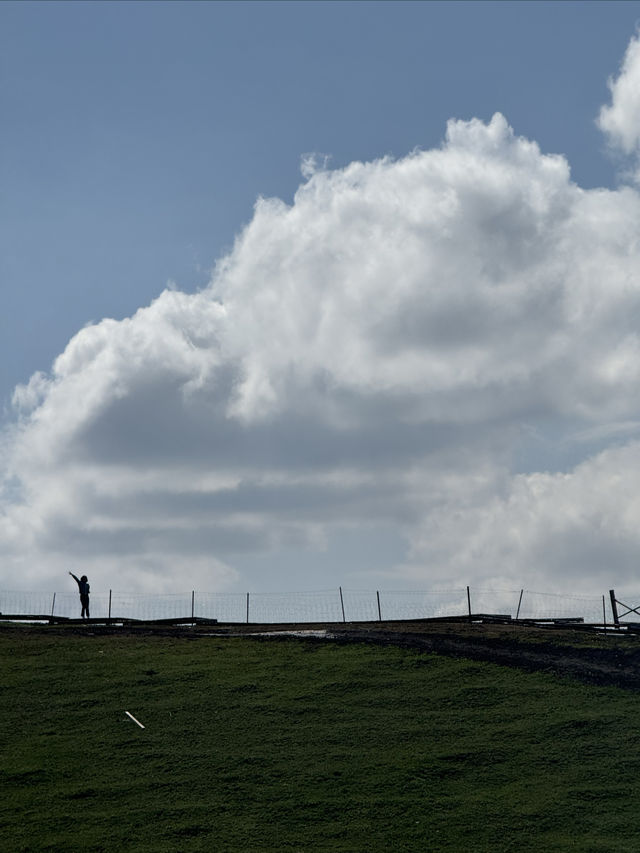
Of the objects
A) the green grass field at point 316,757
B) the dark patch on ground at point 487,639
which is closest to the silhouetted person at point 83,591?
the dark patch on ground at point 487,639

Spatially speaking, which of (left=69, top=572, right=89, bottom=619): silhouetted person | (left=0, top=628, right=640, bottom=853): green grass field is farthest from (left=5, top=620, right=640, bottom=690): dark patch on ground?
(left=69, top=572, right=89, bottom=619): silhouetted person

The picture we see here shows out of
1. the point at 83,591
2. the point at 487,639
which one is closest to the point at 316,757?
the point at 487,639

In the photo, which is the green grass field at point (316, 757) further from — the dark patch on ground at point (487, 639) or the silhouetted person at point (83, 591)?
the silhouetted person at point (83, 591)

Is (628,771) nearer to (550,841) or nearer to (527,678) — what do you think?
(550,841)

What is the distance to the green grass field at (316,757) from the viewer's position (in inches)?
880

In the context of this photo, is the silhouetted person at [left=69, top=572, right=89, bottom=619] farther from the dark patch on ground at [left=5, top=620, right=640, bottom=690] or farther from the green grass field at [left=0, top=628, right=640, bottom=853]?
the green grass field at [left=0, top=628, right=640, bottom=853]

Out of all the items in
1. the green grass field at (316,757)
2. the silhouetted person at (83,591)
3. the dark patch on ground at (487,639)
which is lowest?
the green grass field at (316,757)

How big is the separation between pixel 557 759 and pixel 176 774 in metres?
10.3

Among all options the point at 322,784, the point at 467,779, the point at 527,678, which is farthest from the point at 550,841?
the point at 527,678

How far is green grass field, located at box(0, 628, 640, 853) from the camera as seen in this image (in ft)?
73.4

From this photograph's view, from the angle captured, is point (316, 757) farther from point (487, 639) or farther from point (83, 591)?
point (83, 591)

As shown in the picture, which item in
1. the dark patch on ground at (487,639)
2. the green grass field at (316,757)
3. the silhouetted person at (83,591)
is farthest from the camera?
the silhouetted person at (83,591)

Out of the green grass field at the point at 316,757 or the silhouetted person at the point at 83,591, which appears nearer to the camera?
the green grass field at the point at 316,757

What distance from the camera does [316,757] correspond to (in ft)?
86.3
